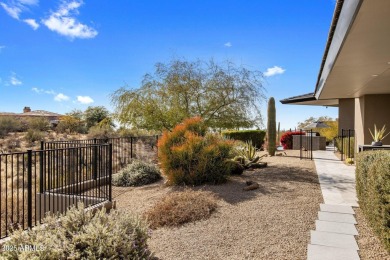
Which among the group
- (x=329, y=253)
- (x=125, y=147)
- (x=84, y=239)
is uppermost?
(x=125, y=147)

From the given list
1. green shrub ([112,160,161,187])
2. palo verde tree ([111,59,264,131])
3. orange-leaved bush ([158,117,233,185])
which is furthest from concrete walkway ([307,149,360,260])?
palo verde tree ([111,59,264,131])

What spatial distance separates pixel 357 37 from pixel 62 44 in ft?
39.0

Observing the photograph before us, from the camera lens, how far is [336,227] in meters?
4.25

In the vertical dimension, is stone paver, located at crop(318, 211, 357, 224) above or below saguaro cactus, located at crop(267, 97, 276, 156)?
below

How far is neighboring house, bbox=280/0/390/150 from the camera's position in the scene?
324cm

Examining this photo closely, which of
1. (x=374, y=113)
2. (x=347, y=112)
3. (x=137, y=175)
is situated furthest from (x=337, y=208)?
(x=347, y=112)

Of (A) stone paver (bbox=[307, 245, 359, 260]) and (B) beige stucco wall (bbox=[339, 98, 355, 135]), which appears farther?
(B) beige stucco wall (bbox=[339, 98, 355, 135])

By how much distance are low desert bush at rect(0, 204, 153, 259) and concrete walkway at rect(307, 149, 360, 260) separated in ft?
6.71

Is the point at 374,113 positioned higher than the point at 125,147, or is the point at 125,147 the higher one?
the point at 374,113

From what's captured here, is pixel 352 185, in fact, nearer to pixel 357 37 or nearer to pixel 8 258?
pixel 357 37

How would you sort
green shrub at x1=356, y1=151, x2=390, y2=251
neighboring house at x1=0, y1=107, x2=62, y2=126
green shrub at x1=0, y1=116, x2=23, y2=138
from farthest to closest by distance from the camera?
neighboring house at x1=0, y1=107, x2=62, y2=126, green shrub at x1=0, y1=116, x2=23, y2=138, green shrub at x1=356, y1=151, x2=390, y2=251

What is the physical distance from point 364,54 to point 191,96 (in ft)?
Result: 25.9

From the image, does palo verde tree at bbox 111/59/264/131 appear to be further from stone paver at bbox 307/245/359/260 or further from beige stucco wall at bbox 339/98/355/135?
stone paver at bbox 307/245/359/260

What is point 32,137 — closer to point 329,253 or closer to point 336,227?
point 336,227
